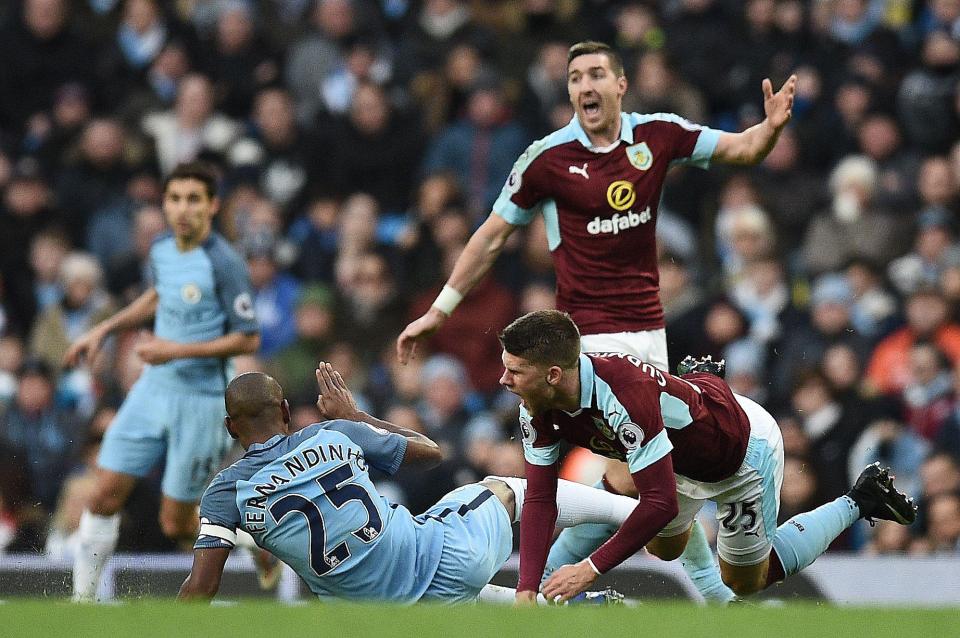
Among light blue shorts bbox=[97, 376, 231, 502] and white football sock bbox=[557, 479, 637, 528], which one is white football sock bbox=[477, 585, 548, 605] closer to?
white football sock bbox=[557, 479, 637, 528]

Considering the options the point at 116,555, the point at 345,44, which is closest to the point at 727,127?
the point at 345,44

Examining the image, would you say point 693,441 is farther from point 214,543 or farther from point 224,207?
point 224,207

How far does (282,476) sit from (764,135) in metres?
2.61

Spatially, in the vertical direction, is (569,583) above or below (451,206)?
below

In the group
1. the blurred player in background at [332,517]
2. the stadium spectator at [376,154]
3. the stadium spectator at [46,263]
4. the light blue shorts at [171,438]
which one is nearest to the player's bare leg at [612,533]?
the blurred player in background at [332,517]

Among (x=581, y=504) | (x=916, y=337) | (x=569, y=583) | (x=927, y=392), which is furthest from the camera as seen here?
(x=916, y=337)

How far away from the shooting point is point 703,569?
7.20 m

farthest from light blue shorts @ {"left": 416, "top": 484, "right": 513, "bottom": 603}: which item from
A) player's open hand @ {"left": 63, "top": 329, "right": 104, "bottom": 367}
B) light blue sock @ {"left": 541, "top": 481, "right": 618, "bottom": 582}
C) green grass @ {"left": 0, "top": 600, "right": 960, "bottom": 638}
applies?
player's open hand @ {"left": 63, "top": 329, "right": 104, "bottom": 367}

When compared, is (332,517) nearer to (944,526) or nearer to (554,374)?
(554,374)

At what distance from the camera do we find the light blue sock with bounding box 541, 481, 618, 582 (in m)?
6.96

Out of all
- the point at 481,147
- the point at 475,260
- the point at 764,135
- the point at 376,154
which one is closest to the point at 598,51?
the point at 764,135

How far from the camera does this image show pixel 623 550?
18.9ft

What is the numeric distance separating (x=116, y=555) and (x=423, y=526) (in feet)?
8.65

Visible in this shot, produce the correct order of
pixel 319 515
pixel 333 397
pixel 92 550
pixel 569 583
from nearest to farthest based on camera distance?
pixel 569 583 < pixel 319 515 < pixel 333 397 < pixel 92 550
